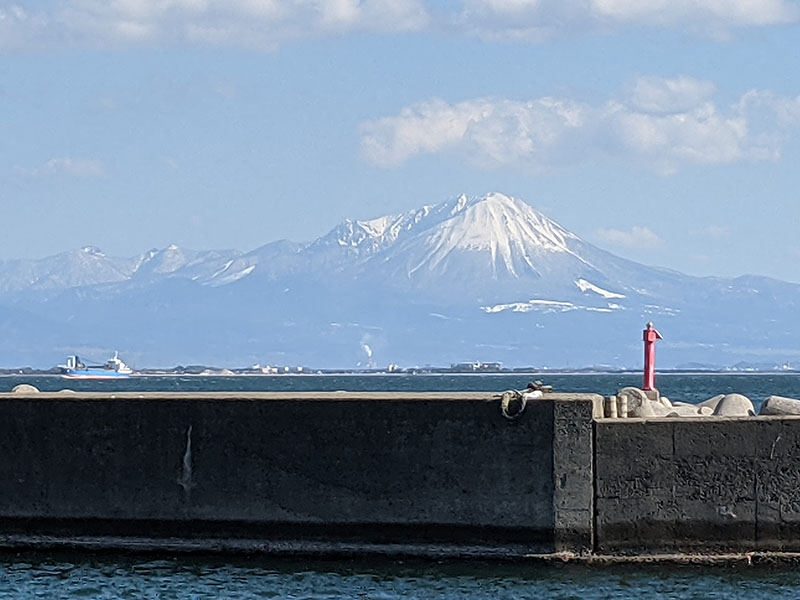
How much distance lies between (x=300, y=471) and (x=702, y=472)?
3.42 meters

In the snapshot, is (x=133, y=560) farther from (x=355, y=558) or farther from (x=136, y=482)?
(x=355, y=558)

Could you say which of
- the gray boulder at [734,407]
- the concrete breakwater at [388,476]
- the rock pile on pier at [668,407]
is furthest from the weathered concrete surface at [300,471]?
the gray boulder at [734,407]

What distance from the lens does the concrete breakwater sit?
15594 millimetres

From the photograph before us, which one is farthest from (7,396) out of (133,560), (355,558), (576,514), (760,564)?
Result: (760,564)

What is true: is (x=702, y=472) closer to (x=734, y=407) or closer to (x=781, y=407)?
(x=781, y=407)

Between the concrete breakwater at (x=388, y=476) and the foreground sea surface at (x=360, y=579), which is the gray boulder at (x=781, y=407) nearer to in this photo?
the concrete breakwater at (x=388, y=476)

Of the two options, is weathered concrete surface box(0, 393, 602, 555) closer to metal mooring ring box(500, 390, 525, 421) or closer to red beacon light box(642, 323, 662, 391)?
metal mooring ring box(500, 390, 525, 421)

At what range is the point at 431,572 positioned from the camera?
15.9 m

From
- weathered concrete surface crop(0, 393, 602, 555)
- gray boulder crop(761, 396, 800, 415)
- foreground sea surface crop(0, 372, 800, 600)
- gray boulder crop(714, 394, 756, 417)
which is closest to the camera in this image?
foreground sea surface crop(0, 372, 800, 600)

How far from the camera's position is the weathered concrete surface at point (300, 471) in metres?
15.7

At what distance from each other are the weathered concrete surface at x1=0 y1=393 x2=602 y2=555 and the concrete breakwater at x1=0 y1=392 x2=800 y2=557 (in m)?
0.01

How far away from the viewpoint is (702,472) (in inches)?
614

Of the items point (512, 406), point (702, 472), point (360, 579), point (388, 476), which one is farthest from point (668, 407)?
point (360, 579)

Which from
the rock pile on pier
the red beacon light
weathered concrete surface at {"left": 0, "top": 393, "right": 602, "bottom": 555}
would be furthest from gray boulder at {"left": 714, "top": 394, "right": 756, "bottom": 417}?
weathered concrete surface at {"left": 0, "top": 393, "right": 602, "bottom": 555}
